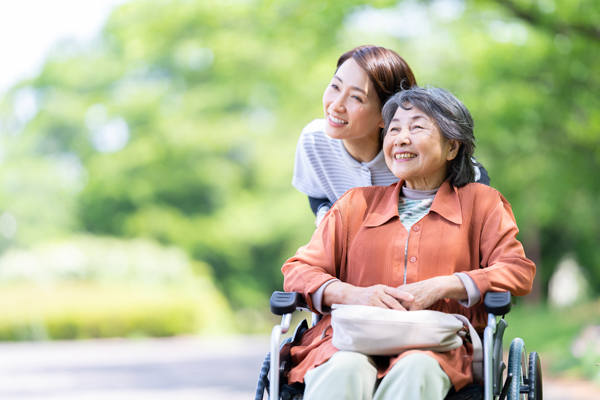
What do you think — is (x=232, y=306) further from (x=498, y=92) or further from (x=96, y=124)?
(x=498, y=92)

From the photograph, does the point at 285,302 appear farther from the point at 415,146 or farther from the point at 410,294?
the point at 415,146

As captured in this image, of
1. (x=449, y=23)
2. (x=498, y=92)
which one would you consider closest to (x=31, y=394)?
(x=498, y=92)

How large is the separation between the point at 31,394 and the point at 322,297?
4.82 metres

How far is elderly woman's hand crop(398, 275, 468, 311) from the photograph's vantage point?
7.24 ft

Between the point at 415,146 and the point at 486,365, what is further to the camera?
the point at 415,146

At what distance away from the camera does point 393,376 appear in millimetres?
2020

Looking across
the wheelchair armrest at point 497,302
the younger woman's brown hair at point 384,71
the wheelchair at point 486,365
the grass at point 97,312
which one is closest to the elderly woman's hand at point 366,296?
the wheelchair at point 486,365

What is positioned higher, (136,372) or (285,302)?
(285,302)

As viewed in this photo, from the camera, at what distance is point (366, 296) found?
2.23 meters

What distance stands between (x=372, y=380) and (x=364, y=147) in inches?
44.3

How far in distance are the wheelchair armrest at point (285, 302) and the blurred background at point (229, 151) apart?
104 centimetres

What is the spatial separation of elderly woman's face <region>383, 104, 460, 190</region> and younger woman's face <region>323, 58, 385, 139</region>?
0.95ft

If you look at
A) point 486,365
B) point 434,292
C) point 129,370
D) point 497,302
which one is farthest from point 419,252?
point 129,370

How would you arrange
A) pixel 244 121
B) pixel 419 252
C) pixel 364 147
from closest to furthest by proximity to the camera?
pixel 419 252 < pixel 364 147 < pixel 244 121
